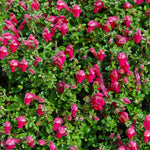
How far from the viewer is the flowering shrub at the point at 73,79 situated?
2.26m

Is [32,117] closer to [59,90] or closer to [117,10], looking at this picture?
[59,90]

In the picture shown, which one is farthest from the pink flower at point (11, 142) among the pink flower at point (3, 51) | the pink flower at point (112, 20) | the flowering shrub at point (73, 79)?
the pink flower at point (112, 20)

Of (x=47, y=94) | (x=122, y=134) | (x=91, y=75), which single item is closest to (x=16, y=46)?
(x=47, y=94)

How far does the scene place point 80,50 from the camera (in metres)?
2.53

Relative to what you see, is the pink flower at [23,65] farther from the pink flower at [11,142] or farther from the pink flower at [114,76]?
the pink flower at [114,76]

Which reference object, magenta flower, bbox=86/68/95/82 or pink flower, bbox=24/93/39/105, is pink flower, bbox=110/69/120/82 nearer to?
magenta flower, bbox=86/68/95/82

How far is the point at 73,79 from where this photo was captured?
238 centimetres

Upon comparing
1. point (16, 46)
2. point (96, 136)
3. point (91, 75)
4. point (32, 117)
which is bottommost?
point (96, 136)

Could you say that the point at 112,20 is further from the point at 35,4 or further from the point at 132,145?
the point at 132,145

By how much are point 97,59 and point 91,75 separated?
30 cm

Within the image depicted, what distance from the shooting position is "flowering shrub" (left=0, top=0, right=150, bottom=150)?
2262 millimetres

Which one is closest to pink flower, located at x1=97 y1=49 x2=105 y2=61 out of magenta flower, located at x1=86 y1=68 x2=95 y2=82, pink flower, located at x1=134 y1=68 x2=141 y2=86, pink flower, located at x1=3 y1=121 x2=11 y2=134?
magenta flower, located at x1=86 y1=68 x2=95 y2=82

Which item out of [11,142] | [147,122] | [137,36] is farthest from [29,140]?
[137,36]

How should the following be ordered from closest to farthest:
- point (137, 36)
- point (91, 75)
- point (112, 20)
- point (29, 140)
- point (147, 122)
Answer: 1. point (29, 140)
2. point (147, 122)
3. point (91, 75)
4. point (137, 36)
5. point (112, 20)
